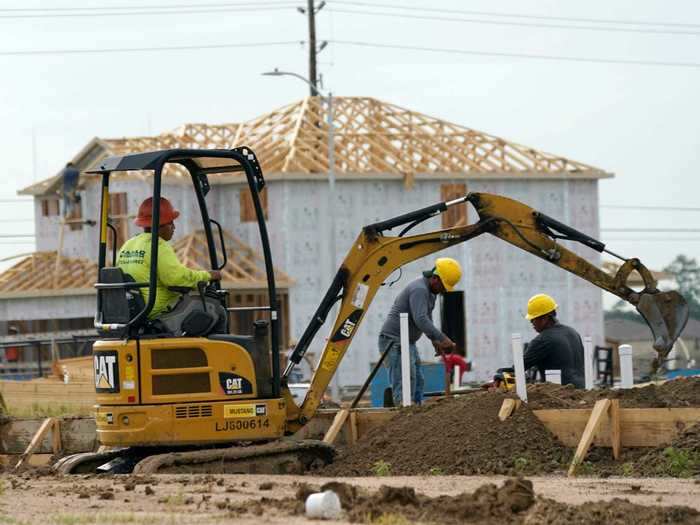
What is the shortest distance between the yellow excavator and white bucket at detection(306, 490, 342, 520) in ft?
13.1

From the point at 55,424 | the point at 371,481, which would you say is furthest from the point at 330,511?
the point at 55,424

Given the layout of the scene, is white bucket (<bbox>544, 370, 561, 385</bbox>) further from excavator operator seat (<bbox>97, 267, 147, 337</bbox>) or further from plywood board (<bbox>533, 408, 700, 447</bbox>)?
excavator operator seat (<bbox>97, 267, 147, 337</bbox>)

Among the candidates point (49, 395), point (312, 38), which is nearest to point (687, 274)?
point (312, 38)

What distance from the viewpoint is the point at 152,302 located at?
13844mm

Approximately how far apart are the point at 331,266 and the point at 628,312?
3049 inches

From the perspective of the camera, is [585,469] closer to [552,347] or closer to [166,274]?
[552,347]

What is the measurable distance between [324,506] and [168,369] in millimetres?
4147

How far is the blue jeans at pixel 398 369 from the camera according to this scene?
59.8 feet

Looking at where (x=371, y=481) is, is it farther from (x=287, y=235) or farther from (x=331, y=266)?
(x=287, y=235)

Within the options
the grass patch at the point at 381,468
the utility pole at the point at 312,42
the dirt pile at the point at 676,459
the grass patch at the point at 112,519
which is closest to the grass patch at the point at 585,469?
the dirt pile at the point at 676,459

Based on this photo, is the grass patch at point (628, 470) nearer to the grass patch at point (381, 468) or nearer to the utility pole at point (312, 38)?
the grass patch at point (381, 468)

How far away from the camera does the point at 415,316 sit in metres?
18.0

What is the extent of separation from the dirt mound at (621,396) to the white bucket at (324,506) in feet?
18.2

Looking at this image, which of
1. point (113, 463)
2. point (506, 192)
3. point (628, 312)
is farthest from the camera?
point (628, 312)
